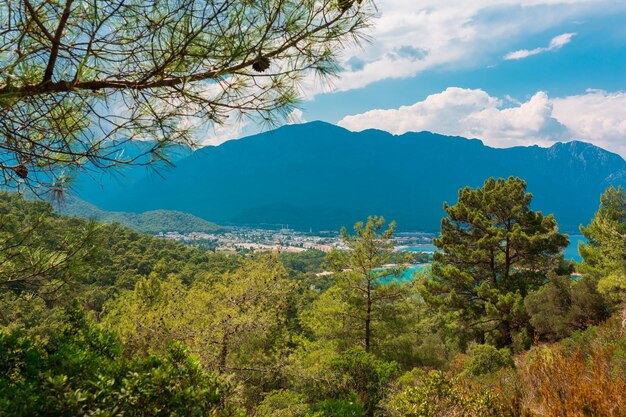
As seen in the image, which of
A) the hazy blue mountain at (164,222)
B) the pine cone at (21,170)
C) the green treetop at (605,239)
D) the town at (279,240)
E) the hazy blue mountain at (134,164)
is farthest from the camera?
the hazy blue mountain at (164,222)

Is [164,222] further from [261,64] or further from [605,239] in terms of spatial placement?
[261,64]

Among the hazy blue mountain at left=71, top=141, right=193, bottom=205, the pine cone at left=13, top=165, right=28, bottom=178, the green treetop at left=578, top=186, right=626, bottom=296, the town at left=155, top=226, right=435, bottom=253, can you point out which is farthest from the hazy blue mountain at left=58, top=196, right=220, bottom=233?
the pine cone at left=13, top=165, right=28, bottom=178

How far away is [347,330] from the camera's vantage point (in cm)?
979

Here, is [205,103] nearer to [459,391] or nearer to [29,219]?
[29,219]

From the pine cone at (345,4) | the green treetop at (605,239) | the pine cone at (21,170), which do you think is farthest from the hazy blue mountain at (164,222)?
the pine cone at (345,4)

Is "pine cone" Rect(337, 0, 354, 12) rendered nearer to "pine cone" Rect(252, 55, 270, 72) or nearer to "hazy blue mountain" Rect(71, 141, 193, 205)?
"pine cone" Rect(252, 55, 270, 72)

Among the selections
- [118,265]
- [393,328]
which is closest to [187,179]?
[118,265]

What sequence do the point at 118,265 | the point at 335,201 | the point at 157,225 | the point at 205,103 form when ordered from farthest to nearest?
the point at 335,201 → the point at 157,225 → the point at 118,265 → the point at 205,103

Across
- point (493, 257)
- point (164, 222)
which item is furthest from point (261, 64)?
point (164, 222)

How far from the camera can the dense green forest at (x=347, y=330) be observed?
6.26 feet

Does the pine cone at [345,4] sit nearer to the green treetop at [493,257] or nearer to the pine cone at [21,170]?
the pine cone at [21,170]

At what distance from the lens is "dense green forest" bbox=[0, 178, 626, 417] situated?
6.26 feet

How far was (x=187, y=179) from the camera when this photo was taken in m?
197

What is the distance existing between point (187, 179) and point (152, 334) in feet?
661
